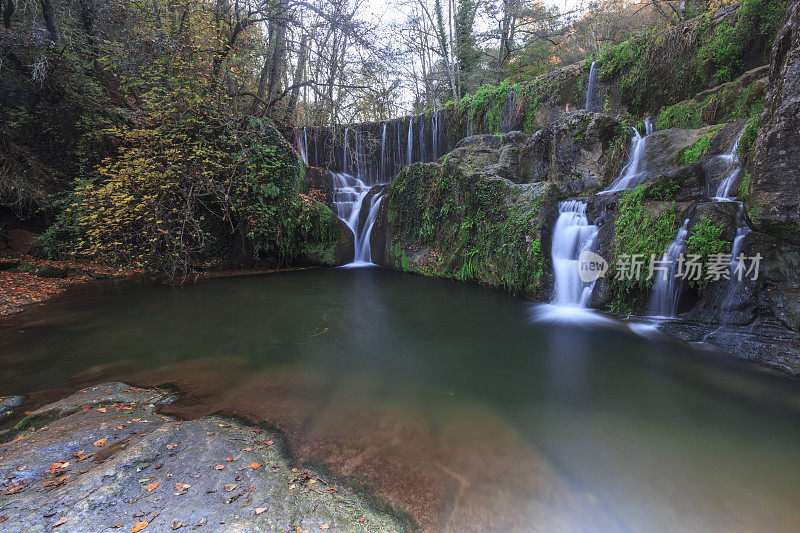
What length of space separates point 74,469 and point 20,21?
40.7 feet

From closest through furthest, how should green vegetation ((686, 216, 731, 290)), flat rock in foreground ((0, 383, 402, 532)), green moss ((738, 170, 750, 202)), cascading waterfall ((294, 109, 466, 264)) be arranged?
1. flat rock in foreground ((0, 383, 402, 532))
2. green moss ((738, 170, 750, 202))
3. green vegetation ((686, 216, 731, 290))
4. cascading waterfall ((294, 109, 466, 264))

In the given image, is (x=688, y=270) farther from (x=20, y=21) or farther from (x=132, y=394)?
(x=20, y=21)

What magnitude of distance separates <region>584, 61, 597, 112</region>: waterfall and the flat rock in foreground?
41.0 feet

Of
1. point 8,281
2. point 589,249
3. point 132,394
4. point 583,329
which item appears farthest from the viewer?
point 8,281

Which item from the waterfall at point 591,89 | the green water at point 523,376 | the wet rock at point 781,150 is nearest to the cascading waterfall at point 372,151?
the waterfall at point 591,89

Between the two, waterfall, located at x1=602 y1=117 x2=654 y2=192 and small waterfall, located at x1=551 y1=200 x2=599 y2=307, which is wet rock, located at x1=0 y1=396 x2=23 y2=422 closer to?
small waterfall, located at x1=551 y1=200 x2=599 y2=307

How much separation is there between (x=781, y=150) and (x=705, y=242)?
1.30m

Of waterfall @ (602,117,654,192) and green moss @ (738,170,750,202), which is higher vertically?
waterfall @ (602,117,654,192)

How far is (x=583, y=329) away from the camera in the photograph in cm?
518

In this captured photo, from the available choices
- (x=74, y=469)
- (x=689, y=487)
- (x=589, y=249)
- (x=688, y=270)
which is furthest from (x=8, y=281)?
(x=688, y=270)

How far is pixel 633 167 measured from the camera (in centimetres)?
754

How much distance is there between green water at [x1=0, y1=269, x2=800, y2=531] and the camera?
2207 mm

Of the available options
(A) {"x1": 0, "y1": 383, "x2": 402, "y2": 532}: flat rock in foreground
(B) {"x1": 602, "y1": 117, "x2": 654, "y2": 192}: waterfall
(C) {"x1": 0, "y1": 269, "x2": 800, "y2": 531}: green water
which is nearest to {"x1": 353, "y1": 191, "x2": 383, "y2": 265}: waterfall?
(C) {"x1": 0, "y1": 269, "x2": 800, "y2": 531}: green water

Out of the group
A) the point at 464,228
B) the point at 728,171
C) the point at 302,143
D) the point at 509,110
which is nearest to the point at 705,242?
the point at 728,171
